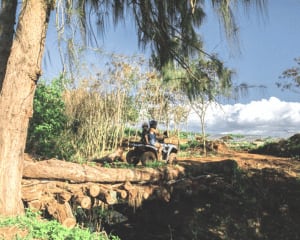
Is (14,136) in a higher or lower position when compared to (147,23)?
lower

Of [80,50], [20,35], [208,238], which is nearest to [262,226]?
[208,238]

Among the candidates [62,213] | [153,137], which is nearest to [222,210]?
[153,137]

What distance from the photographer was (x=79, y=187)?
19.7 feet

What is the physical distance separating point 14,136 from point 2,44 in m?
1.42

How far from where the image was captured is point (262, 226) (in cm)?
707

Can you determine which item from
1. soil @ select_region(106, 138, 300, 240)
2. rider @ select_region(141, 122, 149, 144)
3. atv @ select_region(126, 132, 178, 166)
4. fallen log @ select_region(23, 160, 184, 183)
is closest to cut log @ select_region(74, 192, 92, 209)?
fallen log @ select_region(23, 160, 184, 183)

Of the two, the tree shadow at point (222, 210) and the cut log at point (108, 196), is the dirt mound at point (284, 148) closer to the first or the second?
the tree shadow at point (222, 210)

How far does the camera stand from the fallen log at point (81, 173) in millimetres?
5977

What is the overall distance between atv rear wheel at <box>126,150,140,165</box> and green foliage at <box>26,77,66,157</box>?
244cm

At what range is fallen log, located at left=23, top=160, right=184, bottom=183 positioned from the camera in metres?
5.98

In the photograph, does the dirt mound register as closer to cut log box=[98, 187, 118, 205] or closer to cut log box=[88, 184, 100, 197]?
cut log box=[98, 187, 118, 205]

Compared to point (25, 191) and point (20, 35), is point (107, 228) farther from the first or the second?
point (20, 35)

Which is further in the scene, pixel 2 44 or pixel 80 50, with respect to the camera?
pixel 2 44

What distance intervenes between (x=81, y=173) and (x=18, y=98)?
1800 millimetres
